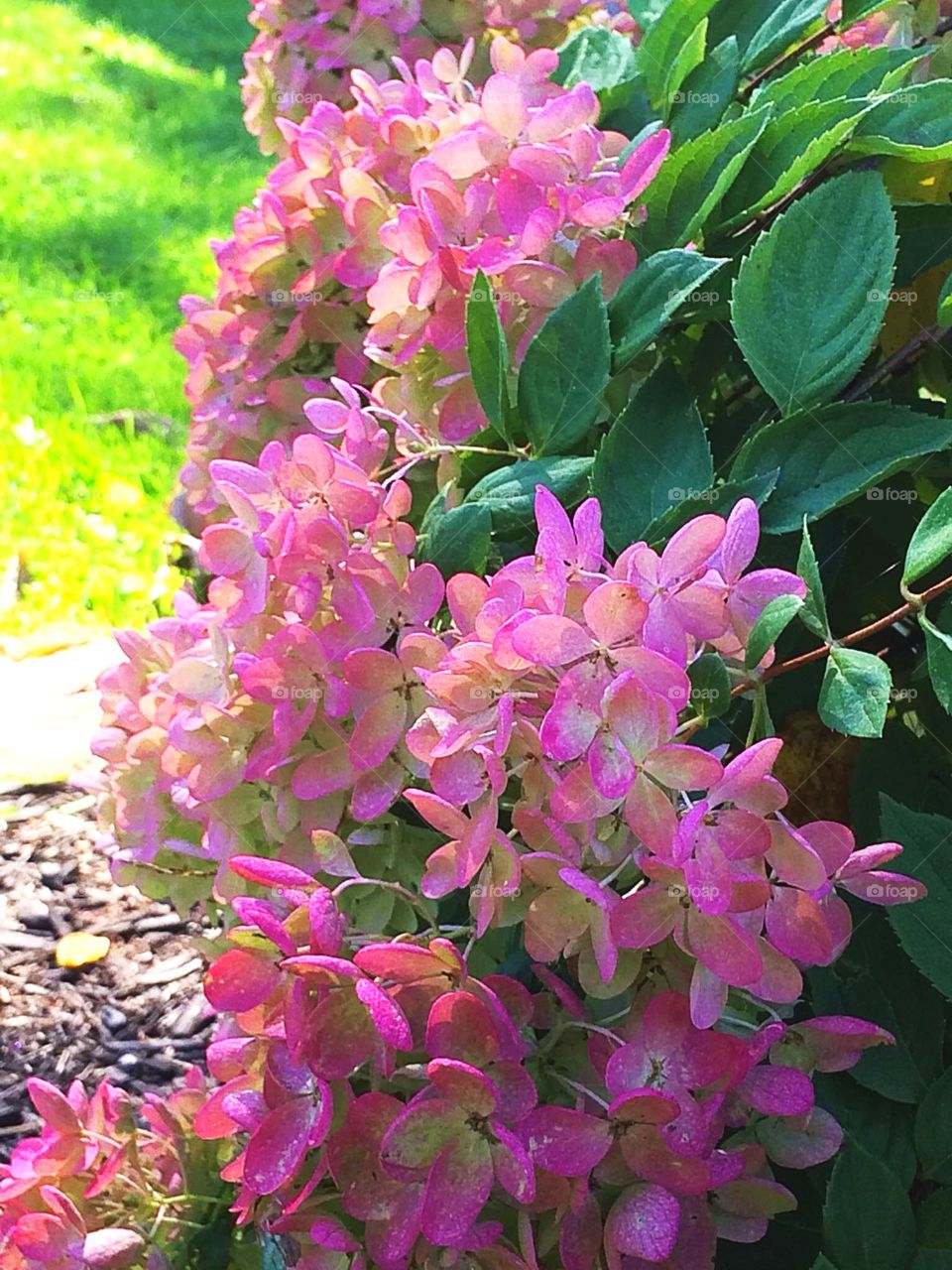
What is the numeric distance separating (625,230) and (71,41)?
5.58m

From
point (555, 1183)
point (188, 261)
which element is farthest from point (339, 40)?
point (188, 261)

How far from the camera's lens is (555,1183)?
1.69ft

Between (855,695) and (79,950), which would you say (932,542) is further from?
(79,950)

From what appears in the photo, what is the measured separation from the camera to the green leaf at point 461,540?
0.65 meters

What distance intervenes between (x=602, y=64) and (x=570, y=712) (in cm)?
76

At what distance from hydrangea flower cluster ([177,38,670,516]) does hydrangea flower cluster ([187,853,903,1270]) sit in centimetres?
31

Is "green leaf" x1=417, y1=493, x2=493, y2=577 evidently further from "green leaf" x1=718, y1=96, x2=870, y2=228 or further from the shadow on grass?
the shadow on grass

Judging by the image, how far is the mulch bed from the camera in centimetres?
134

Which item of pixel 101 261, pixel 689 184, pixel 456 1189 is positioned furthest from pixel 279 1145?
pixel 101 261

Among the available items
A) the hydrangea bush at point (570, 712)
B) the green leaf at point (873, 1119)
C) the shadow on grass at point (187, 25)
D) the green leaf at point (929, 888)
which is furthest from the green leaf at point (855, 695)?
the shadow on grass at point (187, 25)

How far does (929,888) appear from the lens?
2.02 ft

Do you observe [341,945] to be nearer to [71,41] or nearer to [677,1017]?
[677,1017]

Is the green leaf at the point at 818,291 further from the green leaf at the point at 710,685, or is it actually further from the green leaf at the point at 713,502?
the green leaf at the point at 710,685

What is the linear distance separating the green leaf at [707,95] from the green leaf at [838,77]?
7 cm
